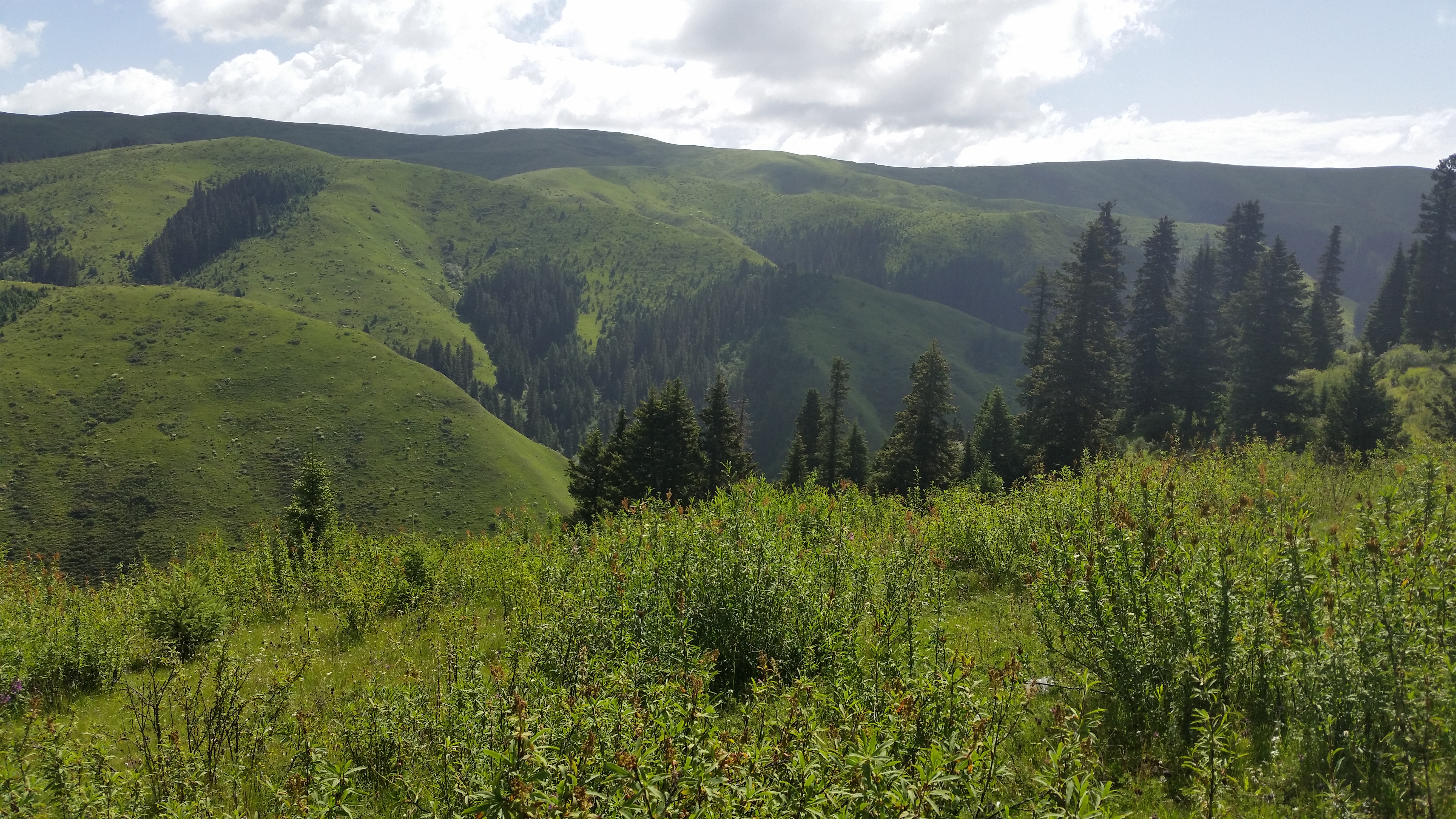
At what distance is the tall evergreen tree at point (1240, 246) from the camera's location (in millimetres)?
65000

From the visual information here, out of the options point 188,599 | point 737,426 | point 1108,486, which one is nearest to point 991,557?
point 1108,486

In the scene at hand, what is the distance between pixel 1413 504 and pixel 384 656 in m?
12.5

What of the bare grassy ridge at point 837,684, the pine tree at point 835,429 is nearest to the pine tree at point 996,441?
the pine tree at point 835,429

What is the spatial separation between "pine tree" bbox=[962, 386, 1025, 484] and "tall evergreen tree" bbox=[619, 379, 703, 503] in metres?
19.9

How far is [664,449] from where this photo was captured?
145 ft

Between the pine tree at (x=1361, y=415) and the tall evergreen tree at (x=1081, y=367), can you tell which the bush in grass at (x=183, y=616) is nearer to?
the pine tree at (x=1361, y=415)

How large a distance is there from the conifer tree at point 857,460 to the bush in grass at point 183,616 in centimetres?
4964

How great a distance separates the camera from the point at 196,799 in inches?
204

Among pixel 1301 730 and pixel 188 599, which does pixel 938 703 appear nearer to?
pixel 1301 730

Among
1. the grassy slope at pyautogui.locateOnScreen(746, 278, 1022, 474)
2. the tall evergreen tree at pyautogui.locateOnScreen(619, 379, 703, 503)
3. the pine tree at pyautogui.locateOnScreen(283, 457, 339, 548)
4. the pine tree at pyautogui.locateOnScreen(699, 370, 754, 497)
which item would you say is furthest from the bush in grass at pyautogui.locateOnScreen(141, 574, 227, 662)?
the grassy slope at pyautogui.locateOnScreen(746, 278, 1022, 474)

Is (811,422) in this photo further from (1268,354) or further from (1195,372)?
(1268,354)

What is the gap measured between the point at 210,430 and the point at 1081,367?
12047 centimetres

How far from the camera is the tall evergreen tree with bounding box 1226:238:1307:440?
42.4m

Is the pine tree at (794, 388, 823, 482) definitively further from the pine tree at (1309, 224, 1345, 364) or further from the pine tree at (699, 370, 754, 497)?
the pine tree at (1309, 224, 1345, 364)
